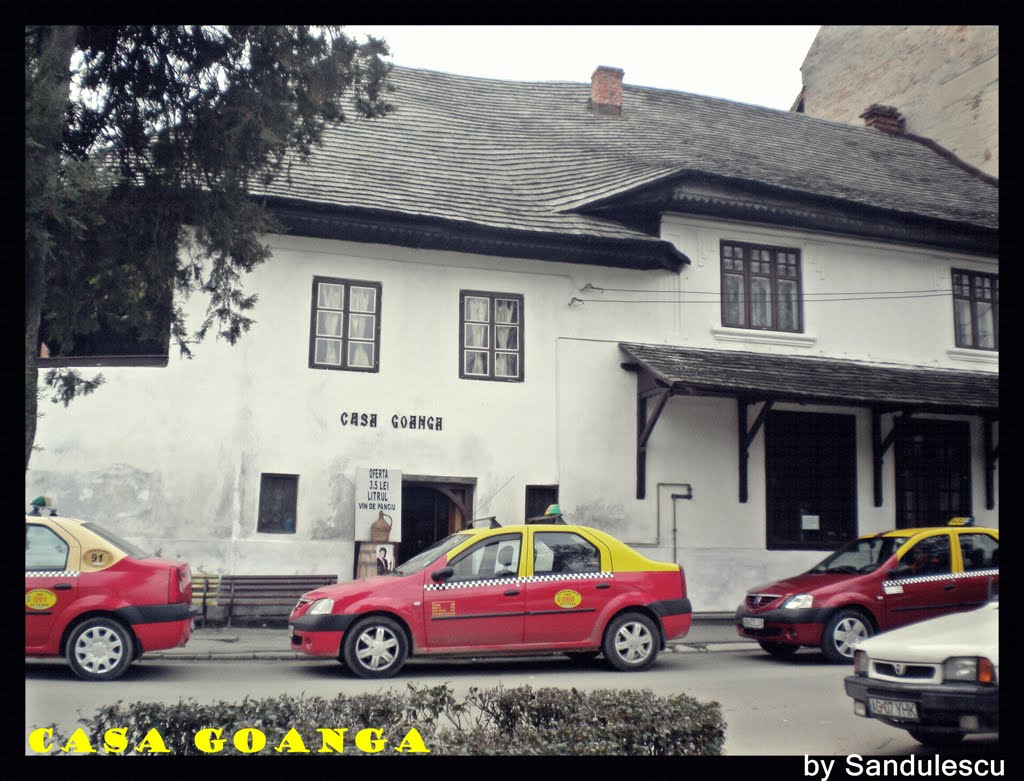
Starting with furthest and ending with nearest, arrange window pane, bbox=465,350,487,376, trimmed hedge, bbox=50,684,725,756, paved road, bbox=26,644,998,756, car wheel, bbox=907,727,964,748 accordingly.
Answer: window pane, bbox=465,350,487,376
paved road, bbox=26,644,998,756
car wheel, bbox=907,727,964,748
trimmed hedge, bbox=50,684,725,756

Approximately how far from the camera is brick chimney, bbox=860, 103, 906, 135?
2736 centimetres

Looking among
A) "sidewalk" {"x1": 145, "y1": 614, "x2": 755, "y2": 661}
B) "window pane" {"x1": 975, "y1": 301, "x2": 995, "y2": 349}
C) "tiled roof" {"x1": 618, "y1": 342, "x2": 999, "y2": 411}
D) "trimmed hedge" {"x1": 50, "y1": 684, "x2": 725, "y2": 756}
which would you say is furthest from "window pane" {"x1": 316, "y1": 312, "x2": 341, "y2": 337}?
"window pane" {"x1": 975, "y1": 301, "x2": 995, "y2": 349}

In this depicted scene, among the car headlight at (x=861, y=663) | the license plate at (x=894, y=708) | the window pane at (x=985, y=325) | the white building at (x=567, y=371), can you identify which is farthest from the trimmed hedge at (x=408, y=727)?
the window pane at (x=985, y=325)

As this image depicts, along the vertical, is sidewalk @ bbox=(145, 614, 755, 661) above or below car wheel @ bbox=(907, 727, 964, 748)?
below

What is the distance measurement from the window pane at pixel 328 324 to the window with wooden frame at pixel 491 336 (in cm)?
195

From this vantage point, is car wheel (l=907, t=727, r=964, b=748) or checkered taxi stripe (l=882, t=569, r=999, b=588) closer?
car wheel (l=907, t=727, r=964, b=748)

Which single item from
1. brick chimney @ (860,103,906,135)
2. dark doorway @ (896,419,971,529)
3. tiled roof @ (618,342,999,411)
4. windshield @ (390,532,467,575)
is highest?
brick chimney @ (860,103,906,135)

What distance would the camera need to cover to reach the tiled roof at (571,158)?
58.2ft

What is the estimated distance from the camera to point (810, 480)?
19.1 metres

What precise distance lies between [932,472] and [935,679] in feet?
44.3

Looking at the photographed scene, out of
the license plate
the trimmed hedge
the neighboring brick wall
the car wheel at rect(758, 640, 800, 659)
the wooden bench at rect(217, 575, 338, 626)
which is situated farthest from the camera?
the neighboring brick wall

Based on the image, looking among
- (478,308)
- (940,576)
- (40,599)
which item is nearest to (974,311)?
(940,576)

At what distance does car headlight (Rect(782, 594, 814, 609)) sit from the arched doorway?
221 inches

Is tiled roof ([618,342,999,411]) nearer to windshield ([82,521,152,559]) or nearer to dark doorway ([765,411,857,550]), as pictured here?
dark doorway ([765,411,857,550])
